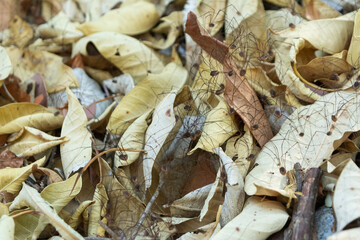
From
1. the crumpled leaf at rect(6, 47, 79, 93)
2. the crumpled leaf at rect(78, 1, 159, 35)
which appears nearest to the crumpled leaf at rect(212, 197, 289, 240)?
the crumpled leaf at rect(6, 47, 79, 93)


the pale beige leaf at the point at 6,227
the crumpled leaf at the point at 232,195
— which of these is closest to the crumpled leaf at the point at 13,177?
the pale beige leaf at the point at 6,227

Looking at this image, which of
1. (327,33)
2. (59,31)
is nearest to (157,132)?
(327,33)

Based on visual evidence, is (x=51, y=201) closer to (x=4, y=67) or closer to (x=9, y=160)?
(x=9, y=160)

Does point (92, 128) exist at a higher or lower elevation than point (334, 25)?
lower

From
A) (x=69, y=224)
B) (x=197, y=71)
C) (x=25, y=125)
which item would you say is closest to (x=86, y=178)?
(x=69, y=224)

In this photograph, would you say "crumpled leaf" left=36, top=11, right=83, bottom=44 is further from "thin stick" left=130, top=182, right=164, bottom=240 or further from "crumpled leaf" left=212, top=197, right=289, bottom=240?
"crumpled leaf" left=212, top=197, right=289, bottom=240

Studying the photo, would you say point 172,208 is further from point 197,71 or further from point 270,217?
point 197,71
